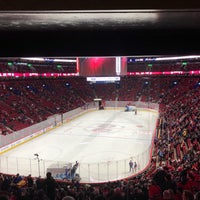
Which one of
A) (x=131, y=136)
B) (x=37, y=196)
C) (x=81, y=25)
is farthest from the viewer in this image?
(x=131, y=136)

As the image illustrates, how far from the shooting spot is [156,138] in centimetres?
1881

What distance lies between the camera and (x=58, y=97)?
123ft

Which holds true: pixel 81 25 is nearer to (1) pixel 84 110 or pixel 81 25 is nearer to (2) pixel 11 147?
(2) pixel 11 147

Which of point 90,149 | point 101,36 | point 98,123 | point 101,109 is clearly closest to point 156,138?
point 90,149

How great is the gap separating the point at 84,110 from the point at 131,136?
592 inches

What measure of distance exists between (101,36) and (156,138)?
16418 mm

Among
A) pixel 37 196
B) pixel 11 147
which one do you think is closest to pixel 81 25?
pixel 37 196

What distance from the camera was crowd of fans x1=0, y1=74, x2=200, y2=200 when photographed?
18.3 feet

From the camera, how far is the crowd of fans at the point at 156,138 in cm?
558

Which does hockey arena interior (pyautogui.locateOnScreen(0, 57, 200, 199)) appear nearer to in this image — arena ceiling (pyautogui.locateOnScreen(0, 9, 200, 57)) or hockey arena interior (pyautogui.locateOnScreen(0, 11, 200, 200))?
hockey arena interior (pyautogui.locateOnScreen(0, 11, 200, 200))

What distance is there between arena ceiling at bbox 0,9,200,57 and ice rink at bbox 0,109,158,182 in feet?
30.9

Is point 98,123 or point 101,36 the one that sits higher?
point 101,36

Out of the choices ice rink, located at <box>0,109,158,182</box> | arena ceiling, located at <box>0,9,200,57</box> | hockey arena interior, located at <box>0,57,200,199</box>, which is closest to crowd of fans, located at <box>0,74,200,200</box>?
hockey arena interior, located at <box>0,57,200,199</box>

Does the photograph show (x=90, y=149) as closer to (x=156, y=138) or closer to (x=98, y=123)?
(x=156, y=138)
